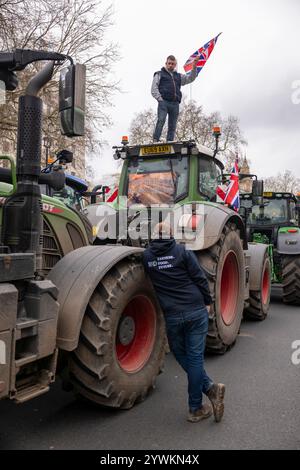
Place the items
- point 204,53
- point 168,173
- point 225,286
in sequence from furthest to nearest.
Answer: point 204,53 → point 168,173 → point 225,286

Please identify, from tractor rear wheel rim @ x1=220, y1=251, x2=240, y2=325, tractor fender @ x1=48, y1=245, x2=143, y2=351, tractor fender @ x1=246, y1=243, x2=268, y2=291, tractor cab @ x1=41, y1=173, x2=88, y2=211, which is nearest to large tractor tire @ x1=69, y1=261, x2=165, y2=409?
tractor fender @ x1=48, y1=245, x2=143, y2=351

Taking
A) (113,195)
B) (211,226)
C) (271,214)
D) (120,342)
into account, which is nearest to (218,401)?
(120,342)

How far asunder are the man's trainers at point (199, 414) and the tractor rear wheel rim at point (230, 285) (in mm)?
2238

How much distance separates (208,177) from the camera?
6.13 m

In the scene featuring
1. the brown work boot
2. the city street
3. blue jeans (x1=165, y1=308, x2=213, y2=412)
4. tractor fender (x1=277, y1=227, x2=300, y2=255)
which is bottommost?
the city street

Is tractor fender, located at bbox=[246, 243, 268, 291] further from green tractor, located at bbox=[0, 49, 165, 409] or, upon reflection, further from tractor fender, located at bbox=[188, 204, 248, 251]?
green tractor, located at bbox=[0, 49, 165, 409]

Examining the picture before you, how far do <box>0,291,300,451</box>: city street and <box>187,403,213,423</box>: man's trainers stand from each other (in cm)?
4

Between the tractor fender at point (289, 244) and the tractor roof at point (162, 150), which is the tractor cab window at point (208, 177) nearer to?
the tractor roof at point (162, 150)

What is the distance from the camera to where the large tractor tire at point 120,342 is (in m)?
3.25

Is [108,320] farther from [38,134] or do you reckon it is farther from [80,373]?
[38,134]

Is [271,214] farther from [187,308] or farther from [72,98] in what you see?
[72,98]

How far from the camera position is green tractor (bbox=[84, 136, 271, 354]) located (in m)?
4.96

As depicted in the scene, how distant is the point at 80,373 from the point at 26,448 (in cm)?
59

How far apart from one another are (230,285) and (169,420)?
268 cm
